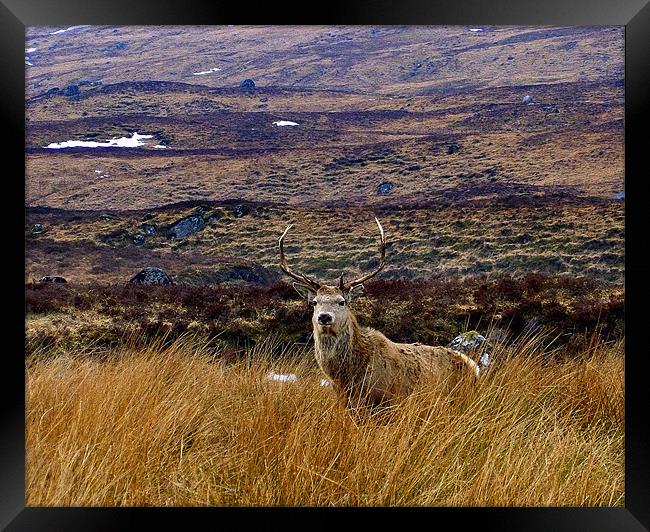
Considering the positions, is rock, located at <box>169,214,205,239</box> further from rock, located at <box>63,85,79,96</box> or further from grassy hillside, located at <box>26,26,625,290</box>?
rock, located at <box>63,85,79,96</box>

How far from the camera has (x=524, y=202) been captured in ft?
138

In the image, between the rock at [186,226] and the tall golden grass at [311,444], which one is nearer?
the tall golden grass at [311,444]

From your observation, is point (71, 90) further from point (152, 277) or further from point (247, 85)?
point (152, 277)

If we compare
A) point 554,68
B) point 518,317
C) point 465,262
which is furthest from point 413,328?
point 554,68

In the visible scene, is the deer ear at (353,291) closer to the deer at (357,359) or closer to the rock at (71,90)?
the deer at (357,359)

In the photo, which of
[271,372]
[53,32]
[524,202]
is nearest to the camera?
[271,372]

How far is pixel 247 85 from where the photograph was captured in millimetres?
79188

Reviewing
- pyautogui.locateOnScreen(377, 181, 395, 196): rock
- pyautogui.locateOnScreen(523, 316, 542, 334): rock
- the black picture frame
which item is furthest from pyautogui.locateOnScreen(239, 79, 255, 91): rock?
the black picture frame

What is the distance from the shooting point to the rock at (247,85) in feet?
258

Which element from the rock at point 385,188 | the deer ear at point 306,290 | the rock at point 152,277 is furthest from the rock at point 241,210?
the deer ear at point 306,290

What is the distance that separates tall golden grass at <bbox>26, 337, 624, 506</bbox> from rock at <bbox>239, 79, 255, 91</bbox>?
75.9m
